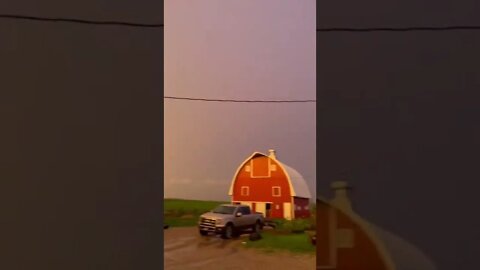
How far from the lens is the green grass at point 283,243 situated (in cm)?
526

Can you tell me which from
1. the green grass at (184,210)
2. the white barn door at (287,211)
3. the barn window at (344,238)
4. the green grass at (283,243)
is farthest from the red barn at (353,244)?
the green grass at (184,210)

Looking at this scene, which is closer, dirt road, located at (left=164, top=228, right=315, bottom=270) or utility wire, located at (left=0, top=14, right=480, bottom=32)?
utility wire, located at (left=0, top=14, right=480, bottom=32)

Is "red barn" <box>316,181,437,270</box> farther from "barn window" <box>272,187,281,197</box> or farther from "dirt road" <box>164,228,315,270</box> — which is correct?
"barn window" <box>272,187,281,197</box>

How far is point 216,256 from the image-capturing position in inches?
216

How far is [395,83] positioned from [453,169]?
84 centimetres

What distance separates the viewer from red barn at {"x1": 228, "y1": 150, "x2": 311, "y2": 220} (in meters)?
5.41

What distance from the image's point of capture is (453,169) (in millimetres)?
4734

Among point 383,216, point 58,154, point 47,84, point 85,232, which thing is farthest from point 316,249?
point 47,84

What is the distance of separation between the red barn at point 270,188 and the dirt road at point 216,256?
1.27 feet

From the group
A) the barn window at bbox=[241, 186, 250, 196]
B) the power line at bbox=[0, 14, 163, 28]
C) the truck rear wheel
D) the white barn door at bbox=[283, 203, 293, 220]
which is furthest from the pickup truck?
the power line at bbox=[0, 14, 163, 28]

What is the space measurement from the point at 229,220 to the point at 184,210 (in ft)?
1.45

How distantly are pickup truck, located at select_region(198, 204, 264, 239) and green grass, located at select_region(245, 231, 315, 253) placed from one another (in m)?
0.13

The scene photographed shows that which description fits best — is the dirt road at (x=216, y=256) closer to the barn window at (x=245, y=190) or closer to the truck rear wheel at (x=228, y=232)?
the truck rear wheel at (x=228, y=232)

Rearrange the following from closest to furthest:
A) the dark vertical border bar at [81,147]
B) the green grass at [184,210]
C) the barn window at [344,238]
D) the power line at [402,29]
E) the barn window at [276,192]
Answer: the dark vertical border bar at [81,147] < the power line at [402,29] < the barn window at [344,238] < the green grass at [184,210] < the barn window at [276,192]
